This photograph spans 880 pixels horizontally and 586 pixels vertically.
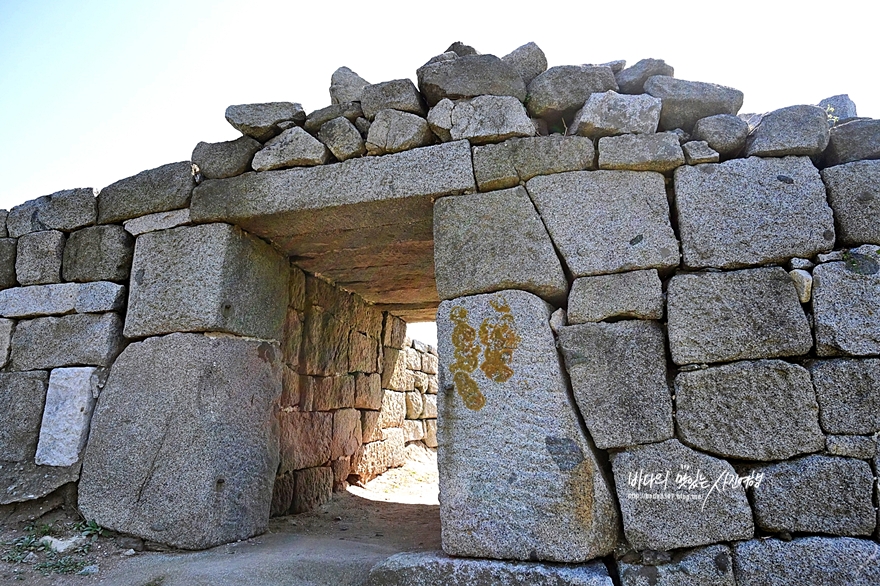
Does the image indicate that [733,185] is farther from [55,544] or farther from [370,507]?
[55,544]

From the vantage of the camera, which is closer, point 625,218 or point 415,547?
point 625,218

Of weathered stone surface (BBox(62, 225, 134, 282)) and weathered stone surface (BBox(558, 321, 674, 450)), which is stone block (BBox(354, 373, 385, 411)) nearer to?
weathered stone surface (BBox(62, 225, 134, 282))

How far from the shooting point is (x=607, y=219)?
108 inches

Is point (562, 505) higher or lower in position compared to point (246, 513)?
higher

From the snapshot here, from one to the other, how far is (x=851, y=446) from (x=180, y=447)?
313 centimetres

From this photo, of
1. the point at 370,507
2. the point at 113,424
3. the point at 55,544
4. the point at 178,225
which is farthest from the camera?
the point at 370,507

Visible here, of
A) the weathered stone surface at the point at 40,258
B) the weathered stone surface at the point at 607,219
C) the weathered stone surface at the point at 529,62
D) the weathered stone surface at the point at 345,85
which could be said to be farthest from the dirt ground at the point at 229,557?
the weathered stone surface at the point at 529,62

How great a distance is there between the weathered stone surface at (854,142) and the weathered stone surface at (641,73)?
85 cm

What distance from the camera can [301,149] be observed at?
3.29 meters

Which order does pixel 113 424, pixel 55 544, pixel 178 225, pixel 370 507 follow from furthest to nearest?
pixel 370 507 < pixel 178 225 < pixel 113 424 < pixel 55 544

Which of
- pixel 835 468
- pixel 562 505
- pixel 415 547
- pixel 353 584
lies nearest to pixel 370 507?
pixel 415 547

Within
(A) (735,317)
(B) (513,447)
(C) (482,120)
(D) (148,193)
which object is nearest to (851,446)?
(A) (735,317)

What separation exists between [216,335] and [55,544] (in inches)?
52.4

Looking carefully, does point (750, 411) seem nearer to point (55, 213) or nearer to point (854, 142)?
point (854, 142)
